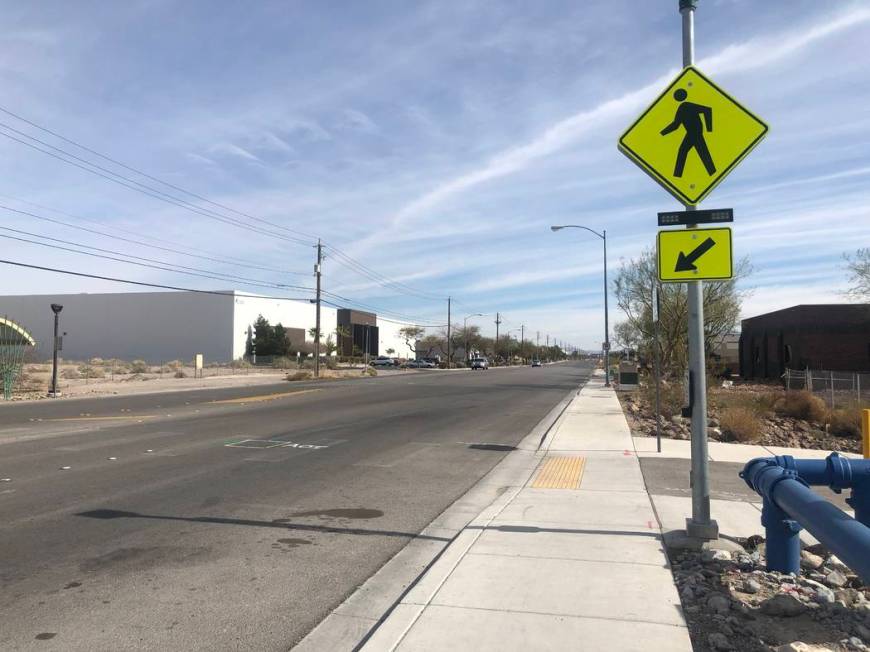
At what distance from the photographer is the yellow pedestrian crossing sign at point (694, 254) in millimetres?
5738

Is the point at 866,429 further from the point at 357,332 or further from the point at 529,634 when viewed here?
the point at 357,332

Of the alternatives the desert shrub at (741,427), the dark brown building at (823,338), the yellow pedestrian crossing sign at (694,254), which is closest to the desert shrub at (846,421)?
the desert shrub at (741,427)

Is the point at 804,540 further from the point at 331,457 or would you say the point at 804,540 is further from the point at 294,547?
the point at 331,457

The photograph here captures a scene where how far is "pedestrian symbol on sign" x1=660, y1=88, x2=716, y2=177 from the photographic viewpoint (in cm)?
589

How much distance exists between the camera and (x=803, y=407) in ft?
66.2

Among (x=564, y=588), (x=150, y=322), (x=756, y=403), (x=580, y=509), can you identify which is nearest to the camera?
(x=564, y=588)

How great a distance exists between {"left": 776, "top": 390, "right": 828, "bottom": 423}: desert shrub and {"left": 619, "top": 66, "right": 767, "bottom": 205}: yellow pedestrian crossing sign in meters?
16.0

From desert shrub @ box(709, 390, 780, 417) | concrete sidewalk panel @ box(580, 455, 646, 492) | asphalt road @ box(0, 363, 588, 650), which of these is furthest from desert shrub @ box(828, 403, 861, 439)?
concrete sidewalk panel @ box(580, 455, 646, 492)

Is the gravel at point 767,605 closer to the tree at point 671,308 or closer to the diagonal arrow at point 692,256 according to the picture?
the diagonal arrow at point 692,256

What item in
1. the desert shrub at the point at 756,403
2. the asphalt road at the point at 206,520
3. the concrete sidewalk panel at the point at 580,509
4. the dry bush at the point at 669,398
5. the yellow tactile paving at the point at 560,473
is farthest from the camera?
the dry bush at the point at 669,398

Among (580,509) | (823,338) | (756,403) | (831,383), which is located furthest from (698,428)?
(823,338)

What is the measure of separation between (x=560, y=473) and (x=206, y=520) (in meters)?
5.04

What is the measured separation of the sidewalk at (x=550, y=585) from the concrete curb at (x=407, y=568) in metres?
0.08

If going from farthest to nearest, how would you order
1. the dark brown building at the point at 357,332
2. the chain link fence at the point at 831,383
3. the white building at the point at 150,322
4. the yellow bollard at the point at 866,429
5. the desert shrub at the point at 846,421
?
the dark brown building at the point at 357,332
the white building at the point at 150,322
the chain link fence at the point at 831,383
the desert shrub at the point at 846,421
the yellow bollard at the point at 866,429
